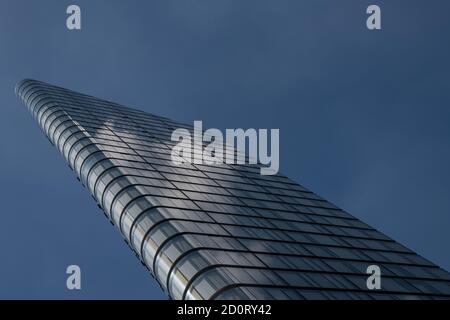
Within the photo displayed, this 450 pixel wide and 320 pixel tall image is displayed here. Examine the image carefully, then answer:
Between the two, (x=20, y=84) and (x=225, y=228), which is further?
(x=20, y=84)

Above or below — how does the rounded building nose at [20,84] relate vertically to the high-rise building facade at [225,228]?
above

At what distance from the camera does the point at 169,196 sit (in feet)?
119

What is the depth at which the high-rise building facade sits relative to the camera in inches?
1112

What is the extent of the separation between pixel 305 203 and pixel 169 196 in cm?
1601

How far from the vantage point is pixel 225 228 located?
1335 inches

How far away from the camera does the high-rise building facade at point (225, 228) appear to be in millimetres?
28234

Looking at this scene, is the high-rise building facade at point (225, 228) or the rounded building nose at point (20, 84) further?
the rounded building nose at point (20, 84)

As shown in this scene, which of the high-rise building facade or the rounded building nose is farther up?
the rounded building nose

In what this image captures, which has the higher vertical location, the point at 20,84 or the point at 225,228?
the point at 20,84

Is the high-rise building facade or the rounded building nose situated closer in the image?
the high-rise building facade
